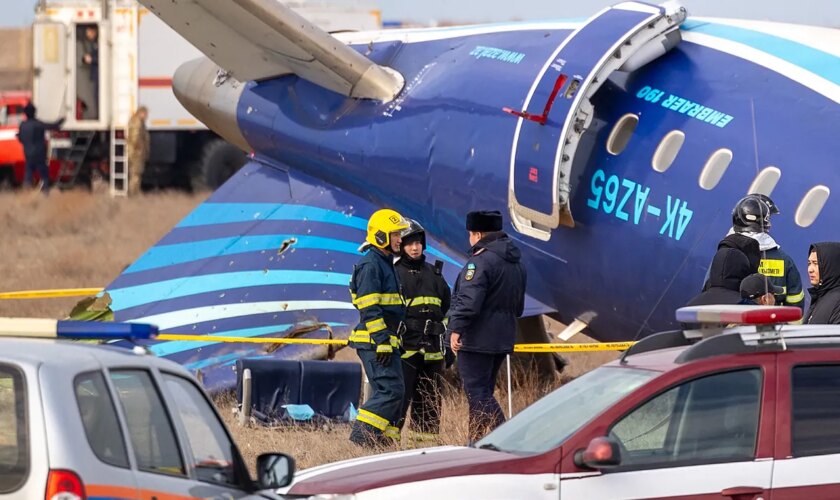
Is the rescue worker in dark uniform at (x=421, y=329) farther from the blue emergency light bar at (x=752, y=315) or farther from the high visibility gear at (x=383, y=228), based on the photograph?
the blue emergency light bar at (x=752, y=315)

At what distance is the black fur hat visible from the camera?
11.0 metres

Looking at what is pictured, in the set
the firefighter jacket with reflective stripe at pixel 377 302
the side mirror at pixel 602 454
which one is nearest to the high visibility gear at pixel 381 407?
the firefighter jacket with reflective stripe at pixel 377 302

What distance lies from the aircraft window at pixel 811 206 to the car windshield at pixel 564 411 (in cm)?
313

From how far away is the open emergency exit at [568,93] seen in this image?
1173 cm

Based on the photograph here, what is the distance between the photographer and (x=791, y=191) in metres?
10.4

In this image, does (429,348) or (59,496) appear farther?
(429,348)

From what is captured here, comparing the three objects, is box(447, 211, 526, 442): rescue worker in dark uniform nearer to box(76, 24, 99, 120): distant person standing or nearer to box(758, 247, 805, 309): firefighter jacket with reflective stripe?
box(758, 247, 805, 309): firefighter jacket with reflective stripe

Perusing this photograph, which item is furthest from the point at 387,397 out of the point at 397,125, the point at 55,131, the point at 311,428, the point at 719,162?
the point at 55,131

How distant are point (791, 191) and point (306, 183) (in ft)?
21.2

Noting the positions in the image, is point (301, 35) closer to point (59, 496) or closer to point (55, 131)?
point (59, 496)

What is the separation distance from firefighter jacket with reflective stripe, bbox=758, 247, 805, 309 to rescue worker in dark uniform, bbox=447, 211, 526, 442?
1944mm

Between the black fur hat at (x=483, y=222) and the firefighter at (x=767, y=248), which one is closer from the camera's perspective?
the firefighter at (x=767, y=248)

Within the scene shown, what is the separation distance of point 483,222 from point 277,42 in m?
4.49

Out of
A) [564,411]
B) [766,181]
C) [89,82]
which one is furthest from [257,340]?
[89,82]
